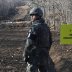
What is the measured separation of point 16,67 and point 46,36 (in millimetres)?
4700

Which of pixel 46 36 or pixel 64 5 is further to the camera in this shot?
pixel 64 5

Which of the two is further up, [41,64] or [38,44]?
[38,44]

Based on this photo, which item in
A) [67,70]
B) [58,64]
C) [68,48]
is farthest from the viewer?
[68,48]

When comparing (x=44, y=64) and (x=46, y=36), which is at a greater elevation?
(x=46, y=36)

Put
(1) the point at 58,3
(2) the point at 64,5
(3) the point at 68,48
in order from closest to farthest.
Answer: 1. (3) the point at 68,48
2. (2) the point at 64,5
3. (1) the point at 58,3

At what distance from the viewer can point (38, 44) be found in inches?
333

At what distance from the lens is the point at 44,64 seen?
879cm

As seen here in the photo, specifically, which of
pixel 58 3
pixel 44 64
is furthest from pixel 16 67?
pixel 58 3

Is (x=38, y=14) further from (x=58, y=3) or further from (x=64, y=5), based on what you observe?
(x=58, y=3)

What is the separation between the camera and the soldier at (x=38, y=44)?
8.27 metres

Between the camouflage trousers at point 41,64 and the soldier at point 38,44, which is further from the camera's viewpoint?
the camouflage trousers at point 41,64

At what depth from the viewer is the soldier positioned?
27.1 feet

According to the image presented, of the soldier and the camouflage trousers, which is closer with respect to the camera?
the soldier

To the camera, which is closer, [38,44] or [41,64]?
[38,44]
